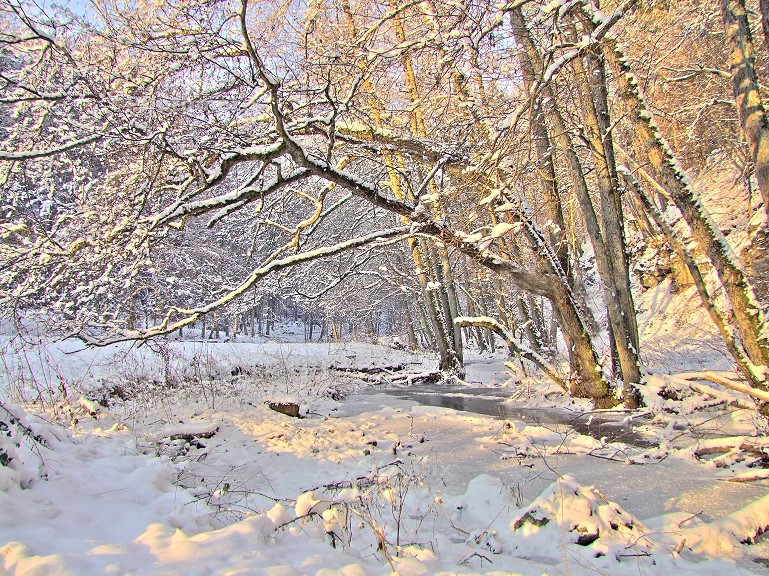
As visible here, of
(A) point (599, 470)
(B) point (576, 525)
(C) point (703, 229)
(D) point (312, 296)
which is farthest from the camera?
(D) point (312, 296)

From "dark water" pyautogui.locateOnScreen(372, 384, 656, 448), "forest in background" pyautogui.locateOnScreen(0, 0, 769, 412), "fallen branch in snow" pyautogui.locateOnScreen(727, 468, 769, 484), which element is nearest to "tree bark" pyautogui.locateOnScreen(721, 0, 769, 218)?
"forest in background" pyautogui.locateOnScreen(0, 0, 769, 412)

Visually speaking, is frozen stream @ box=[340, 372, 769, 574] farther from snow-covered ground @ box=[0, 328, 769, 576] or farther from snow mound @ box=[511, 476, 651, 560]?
snow mound @ box=[511, 476, 651, 560]

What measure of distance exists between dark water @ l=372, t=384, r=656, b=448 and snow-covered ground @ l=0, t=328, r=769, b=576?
11 cm

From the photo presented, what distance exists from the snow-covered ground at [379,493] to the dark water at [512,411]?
0.11m

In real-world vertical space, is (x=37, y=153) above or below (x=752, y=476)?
above

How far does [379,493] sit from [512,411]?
4426mm

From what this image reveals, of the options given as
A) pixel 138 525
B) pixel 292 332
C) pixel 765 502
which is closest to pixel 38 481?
pixel 138 525

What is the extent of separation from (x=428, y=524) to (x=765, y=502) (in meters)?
2.07

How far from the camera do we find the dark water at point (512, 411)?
16.7 ft

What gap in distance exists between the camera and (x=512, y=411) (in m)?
7.07

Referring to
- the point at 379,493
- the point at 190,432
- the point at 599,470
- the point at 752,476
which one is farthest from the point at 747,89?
the point at 190,432

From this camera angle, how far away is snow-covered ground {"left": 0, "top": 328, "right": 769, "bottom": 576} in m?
1.83

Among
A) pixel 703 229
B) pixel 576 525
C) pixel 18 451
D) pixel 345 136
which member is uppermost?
pixel 345 136

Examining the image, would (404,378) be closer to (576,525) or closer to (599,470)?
(599,470)
